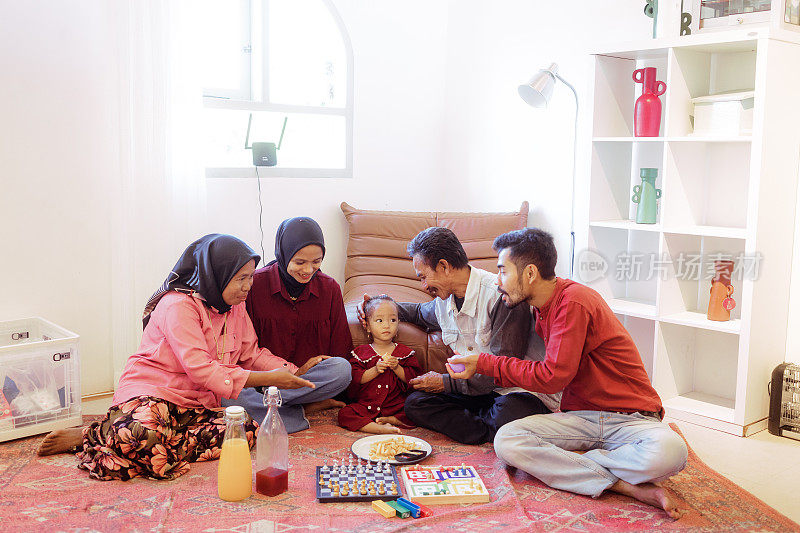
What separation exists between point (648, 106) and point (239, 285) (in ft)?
6.40

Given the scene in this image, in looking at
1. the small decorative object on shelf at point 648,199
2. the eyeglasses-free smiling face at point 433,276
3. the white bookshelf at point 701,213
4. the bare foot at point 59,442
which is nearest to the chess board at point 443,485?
the eyeglasses-free smiling face at point 433,276

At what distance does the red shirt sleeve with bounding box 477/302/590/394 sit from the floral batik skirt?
3.51 ft

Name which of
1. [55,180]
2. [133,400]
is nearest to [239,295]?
[133,400]

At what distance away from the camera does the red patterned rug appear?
2.18 metres

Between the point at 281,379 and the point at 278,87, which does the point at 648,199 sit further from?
the point at 278,87

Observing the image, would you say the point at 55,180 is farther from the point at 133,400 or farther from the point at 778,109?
the point at 778,109

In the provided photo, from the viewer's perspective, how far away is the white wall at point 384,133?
4.08 m

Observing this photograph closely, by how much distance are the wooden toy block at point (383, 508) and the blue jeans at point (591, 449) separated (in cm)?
47

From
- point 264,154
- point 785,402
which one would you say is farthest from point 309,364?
point 785,402

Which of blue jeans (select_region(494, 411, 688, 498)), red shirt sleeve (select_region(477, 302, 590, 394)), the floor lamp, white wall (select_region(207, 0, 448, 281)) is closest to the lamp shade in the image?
the floor lamp

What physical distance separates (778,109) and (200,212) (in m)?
2.56

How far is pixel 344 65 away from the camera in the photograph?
14.0 feet

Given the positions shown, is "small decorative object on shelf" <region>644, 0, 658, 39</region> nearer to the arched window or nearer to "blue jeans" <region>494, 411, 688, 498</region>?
the arched window

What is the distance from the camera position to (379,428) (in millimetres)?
2924
